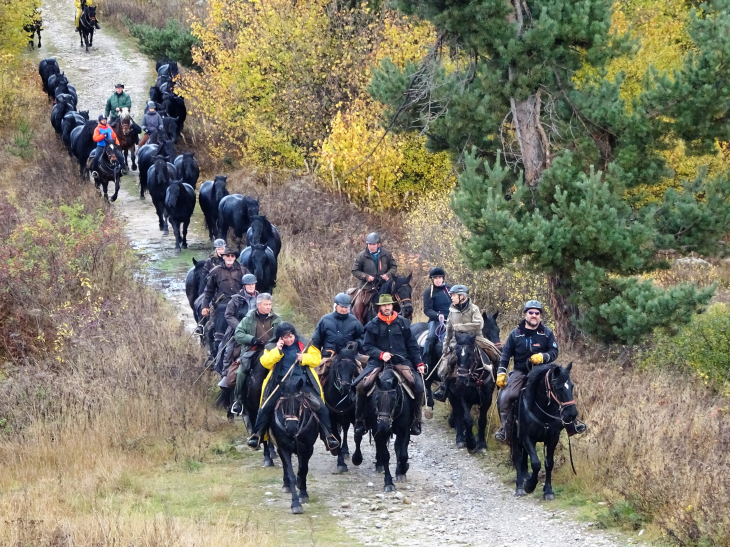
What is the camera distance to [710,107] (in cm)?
1548

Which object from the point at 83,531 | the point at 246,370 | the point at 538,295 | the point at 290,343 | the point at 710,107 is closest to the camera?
the point at 83,531

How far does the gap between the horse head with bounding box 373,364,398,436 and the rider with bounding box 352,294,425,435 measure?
0.24 meters

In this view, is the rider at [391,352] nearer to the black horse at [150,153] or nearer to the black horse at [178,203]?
the black horse at [178,203]

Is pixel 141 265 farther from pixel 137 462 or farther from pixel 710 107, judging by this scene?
pixel 710 107

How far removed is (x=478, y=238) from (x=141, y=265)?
9114 millimetres

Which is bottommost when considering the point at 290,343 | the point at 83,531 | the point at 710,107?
the point at 83,531

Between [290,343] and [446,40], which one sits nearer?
[290,343]

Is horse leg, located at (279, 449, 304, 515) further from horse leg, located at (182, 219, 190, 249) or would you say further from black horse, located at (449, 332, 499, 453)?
horse leg, located at (182, 219, 190, 249)

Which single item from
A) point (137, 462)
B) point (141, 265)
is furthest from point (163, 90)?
point (137, 462)

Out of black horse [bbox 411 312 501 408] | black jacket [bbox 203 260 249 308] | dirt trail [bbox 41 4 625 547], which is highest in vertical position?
black jacket [bbox 203 260 249 308]

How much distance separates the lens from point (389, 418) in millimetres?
11508

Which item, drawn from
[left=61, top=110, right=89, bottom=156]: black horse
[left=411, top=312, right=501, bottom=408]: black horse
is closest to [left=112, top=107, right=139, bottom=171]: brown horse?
[left=61, top=110, right=89, bottom=156]: black horse

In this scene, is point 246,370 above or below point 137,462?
above

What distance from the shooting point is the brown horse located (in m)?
30.4
